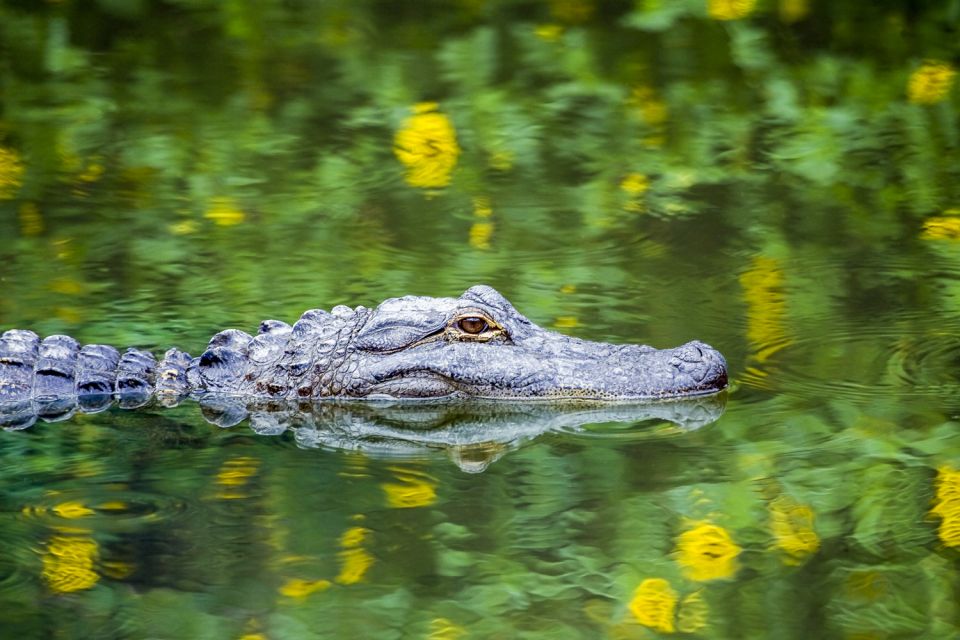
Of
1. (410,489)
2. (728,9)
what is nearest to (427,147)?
(728,9)

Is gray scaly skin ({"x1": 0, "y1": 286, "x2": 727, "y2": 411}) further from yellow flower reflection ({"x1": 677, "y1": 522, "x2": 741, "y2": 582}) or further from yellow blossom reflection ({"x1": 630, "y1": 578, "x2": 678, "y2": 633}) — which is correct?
yellow blossom reflection ({"x1": 630, "y1": 578, "x2": 678, "y2": 633})

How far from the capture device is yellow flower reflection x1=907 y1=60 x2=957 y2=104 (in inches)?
474

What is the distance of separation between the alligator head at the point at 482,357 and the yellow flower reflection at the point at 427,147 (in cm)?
328

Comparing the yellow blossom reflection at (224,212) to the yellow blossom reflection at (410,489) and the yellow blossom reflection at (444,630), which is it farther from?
the yellow blossom reflection at (444,630)

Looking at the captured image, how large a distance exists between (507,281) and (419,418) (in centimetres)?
181

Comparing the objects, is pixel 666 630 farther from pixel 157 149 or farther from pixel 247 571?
pixel 157 149

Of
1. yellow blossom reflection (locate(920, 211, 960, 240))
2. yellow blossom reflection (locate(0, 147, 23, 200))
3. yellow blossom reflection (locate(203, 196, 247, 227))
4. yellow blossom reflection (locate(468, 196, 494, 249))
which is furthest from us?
yellow blossom reflection (locate(0, 147, 23, 200))

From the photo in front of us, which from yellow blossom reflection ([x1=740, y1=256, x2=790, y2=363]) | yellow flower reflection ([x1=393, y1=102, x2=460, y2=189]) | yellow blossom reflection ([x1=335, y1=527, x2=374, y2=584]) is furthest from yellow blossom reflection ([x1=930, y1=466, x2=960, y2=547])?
yellow flower reflection ([x1=393, y1=102, x2=460, y2=189])

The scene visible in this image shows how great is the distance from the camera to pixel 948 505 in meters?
5.53

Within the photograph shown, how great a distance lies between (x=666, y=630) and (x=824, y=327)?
11.3ft

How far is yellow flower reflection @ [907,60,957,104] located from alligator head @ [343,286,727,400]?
5937mm

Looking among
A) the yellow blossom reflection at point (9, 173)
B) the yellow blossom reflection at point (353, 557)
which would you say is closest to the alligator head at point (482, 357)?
the yellow blossom reflection at point (353, 557)

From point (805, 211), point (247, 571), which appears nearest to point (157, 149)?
point (805, 211)

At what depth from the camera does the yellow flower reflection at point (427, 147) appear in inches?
415
